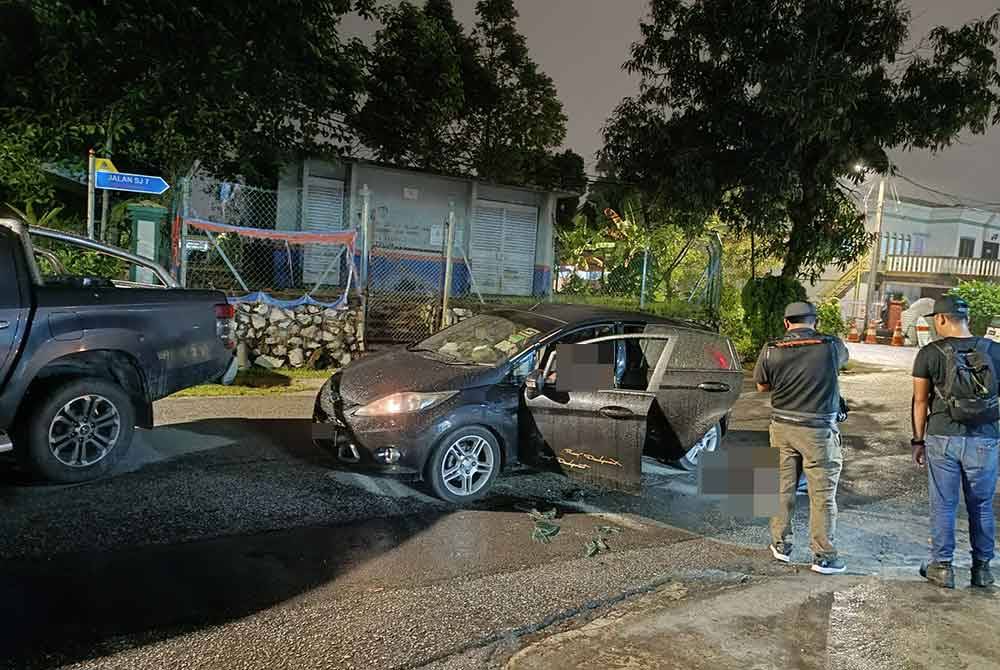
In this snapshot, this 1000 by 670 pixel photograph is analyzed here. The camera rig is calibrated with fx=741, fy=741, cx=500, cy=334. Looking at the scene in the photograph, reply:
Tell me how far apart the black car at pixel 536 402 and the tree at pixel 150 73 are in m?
7.93

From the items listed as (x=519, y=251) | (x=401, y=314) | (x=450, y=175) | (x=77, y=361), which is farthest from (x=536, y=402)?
(x=519, y=251)

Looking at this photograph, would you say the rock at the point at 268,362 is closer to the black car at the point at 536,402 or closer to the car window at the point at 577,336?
the black car at the point at 536,402

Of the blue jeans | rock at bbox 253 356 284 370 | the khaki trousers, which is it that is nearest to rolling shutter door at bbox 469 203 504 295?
rock at bbox 253 356 284 370

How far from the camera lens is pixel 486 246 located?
1844cm

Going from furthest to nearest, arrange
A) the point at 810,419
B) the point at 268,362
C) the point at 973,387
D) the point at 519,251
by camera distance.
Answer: the point at 519,251, the point at 268,362, the point at 810,419, the point at 973,387

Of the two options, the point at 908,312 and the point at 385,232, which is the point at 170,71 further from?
the point at 908,312

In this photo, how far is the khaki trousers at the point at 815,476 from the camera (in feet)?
14.6

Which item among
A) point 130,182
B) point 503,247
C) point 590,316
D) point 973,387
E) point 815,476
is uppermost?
point 503,247

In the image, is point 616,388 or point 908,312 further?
point 908,312

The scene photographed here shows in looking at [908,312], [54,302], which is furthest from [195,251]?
[908,312]

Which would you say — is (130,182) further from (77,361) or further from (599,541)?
(599,541)

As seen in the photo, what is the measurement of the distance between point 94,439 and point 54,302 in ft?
3.28

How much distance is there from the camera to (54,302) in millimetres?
5082

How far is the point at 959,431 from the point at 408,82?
1749 cm
